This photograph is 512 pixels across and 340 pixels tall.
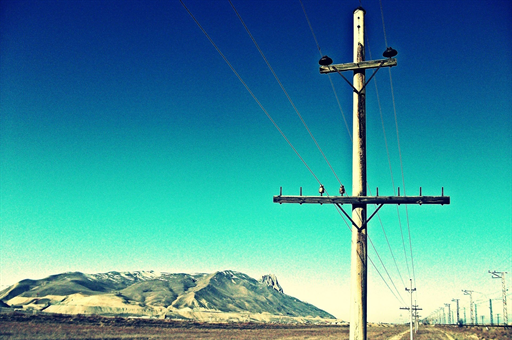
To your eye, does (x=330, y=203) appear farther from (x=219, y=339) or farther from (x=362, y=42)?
(x=219, y=339)

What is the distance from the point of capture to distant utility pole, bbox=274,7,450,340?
1323 cm

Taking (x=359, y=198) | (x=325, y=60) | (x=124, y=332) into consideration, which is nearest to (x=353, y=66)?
(x=325, y=60)

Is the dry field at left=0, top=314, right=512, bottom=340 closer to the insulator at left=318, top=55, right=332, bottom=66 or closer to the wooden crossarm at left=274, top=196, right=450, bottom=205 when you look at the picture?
the wooden crossarm at left=274, top=196, right=450, bottom=205

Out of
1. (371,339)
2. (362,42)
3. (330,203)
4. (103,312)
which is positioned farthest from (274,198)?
(103,312)

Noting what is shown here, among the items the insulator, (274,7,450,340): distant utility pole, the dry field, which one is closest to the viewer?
(274,7,450,340): distant utility pole

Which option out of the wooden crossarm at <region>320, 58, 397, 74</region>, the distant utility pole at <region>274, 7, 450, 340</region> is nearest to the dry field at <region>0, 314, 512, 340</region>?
the distant utility pole at <region>274, 7, 450, 340</region>

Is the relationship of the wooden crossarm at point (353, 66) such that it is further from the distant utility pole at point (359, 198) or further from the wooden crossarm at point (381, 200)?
the wooden crossarm at point (381, 200)

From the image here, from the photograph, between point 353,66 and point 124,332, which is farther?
point 124,332

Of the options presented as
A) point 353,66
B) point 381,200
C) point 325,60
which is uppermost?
point 325,60

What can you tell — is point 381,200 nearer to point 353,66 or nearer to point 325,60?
point 353,66

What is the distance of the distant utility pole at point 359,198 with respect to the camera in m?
13.2

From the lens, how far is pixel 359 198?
1345 centimetres

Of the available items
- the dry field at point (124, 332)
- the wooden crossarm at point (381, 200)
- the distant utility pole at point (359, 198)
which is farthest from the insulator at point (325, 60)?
the dry field at point (124, 332)

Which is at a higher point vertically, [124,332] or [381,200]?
[381,200]
